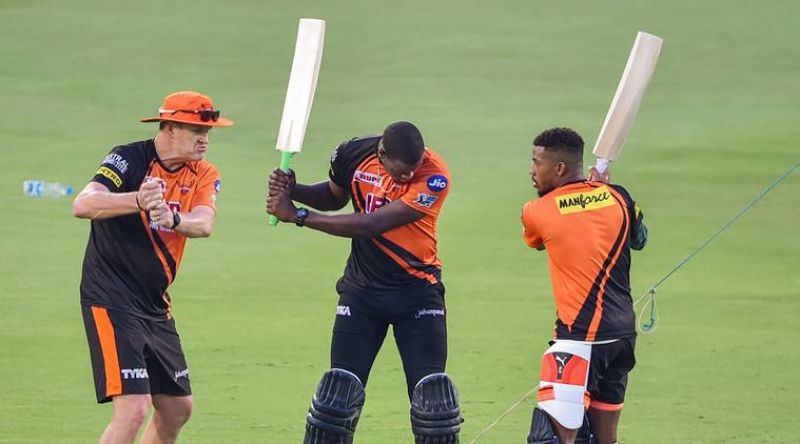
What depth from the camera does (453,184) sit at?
60.0 feet

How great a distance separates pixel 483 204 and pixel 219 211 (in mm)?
2936

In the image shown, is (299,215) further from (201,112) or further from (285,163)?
(201,112)

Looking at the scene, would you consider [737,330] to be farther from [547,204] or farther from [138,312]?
[138,312]

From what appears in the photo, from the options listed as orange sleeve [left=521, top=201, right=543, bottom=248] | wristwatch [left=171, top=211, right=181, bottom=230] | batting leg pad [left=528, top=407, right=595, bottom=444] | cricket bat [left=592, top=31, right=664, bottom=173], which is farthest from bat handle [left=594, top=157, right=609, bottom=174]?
wristwatch [left=171, top=211, right=181, bottom=230]

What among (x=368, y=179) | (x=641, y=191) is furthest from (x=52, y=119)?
(x=368, y=179)

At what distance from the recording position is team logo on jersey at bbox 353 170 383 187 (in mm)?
9094

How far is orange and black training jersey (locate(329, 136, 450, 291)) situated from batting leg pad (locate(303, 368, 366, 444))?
0.59m

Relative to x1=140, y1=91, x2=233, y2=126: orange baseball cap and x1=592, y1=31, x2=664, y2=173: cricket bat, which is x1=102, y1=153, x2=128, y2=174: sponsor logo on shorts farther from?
x1=592, y1=31, x2=664, y2=173: cricket bat

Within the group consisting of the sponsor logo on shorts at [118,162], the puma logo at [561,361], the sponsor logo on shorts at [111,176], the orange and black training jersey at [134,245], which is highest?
the sponsor logo on shorts at [118,162]

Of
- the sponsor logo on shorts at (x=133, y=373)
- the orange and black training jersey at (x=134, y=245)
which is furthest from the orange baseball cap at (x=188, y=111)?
the sponsor logo on shorts at (x=133, y=373)

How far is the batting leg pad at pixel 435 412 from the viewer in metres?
8.72

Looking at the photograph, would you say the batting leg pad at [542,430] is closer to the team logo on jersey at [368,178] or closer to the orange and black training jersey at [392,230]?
the orange and black training jersey at [392,230]

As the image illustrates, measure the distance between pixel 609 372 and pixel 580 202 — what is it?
0.99 m

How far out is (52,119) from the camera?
20.5 metres
